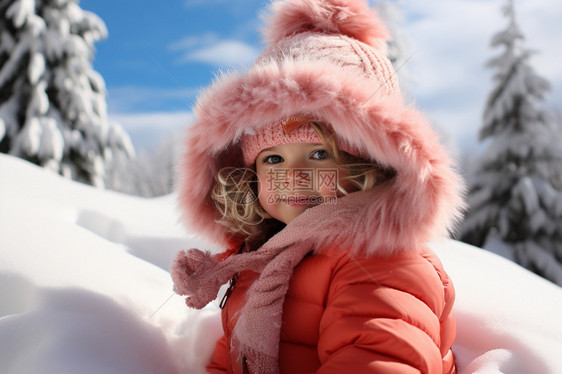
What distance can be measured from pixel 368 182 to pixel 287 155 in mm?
310

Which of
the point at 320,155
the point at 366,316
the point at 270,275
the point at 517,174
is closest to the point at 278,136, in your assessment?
the point at 320,155

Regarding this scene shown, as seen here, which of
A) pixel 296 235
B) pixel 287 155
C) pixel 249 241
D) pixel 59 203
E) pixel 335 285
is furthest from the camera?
pixel 59 203

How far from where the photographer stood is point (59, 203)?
2473 millimetres

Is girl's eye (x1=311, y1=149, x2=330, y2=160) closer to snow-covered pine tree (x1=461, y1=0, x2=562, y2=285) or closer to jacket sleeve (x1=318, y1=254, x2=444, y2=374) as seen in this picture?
jacket sleeve (x1=318, y1=254, x2=444, y2=374)

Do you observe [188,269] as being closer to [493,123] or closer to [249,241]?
[249,241]

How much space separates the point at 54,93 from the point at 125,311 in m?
8.95

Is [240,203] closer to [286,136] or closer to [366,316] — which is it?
[286,136]

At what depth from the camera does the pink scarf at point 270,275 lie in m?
1.37

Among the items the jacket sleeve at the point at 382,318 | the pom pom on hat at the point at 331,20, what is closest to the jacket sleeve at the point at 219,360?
the jacket sleeve at the point at 382,318

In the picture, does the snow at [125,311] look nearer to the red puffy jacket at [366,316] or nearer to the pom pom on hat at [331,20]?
the red puffy jacket at [366,316]

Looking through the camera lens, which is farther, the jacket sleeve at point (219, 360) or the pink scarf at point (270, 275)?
the jacket sleeve at point (219, 360)

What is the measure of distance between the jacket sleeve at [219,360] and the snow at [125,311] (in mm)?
35

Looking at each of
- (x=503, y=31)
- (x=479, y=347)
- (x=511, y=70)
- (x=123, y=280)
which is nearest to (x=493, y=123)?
(x=511, y=70)

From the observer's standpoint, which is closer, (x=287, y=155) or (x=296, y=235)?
(x=296, y=235)
